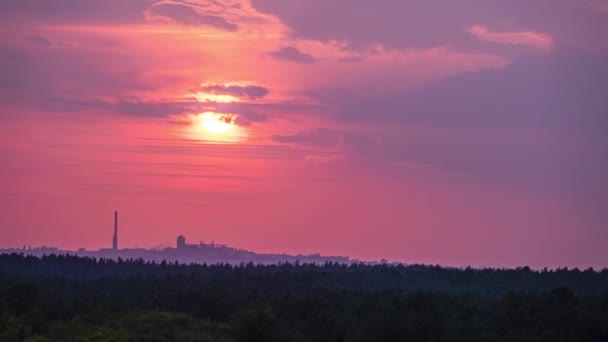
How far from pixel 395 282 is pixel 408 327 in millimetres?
74233

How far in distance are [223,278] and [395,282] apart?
24.9 m

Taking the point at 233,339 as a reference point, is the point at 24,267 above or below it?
above

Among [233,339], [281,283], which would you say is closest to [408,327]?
[233,339]

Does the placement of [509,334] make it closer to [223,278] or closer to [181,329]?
[181,329]

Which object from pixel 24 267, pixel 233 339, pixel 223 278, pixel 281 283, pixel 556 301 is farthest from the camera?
pixel 24 267

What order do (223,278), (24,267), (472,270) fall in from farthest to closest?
(24,267), (472,270), (223,278)

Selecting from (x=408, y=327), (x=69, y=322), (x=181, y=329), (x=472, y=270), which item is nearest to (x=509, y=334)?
(x=408, y=327)

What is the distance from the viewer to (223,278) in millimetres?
165250

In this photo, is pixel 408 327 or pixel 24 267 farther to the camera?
pixel 24 267

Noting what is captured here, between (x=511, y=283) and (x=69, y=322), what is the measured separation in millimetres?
84784

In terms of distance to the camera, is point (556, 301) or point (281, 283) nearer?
point (556, 301)

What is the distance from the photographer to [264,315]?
91875 mm

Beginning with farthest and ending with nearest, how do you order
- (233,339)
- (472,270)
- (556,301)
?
(472,270) < (556,301) < (233,339)

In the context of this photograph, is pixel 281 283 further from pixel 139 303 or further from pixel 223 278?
pixel 139 303
